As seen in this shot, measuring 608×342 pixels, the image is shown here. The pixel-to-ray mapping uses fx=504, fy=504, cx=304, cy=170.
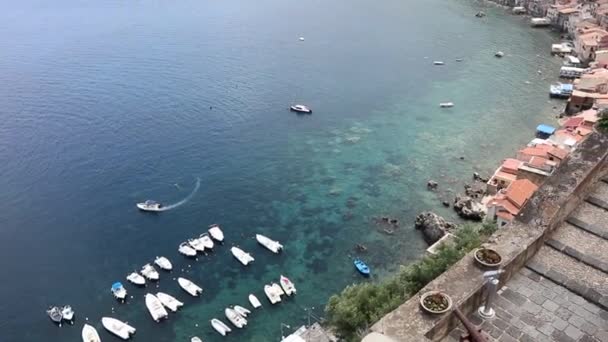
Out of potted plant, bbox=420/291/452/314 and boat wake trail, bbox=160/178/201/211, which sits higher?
potted plant, bbox=420/291/452/314

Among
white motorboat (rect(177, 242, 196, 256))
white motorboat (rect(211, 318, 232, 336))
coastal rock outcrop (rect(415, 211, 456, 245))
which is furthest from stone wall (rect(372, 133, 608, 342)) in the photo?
white motorboat (rect(177, 242, 196, 256))

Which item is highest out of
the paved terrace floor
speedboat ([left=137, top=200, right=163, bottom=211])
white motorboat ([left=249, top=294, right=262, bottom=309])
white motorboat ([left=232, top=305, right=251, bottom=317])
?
the paved terrace floor

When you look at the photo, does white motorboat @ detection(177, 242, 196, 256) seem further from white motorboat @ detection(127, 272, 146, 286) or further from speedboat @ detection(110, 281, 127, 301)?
speedboat @ detection(110, 281, 127, 301)

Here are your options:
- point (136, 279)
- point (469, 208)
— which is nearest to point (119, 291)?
point (136, 279)

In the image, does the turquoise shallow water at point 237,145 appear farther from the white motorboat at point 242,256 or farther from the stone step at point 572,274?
the stone step at point 572,274

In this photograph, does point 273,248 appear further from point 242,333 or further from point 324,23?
point 324,23

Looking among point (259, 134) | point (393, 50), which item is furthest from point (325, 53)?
point (259, 134)
